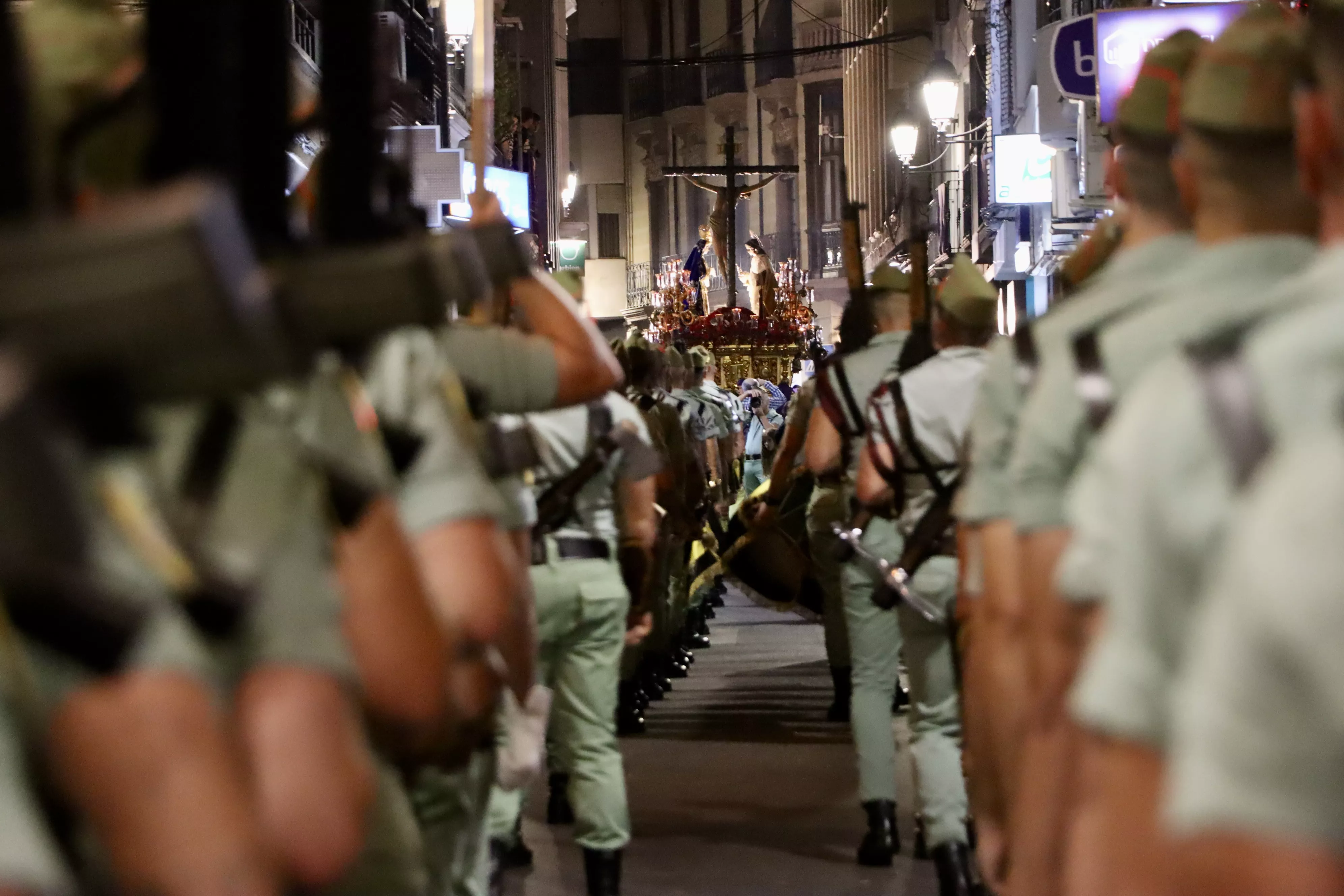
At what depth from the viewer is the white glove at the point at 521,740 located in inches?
202

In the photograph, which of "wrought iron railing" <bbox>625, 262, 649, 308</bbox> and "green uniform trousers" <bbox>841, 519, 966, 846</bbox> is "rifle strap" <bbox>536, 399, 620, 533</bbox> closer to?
"green uniform trousers" <bbox>841, 519, 966, 846</bbox>

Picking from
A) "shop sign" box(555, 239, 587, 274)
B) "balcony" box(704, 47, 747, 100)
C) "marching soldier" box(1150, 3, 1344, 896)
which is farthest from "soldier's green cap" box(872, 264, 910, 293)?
"balcony" box(704, 47, 747, 100)

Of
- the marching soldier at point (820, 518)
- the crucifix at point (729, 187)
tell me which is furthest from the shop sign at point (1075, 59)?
the crucifix at point (729, 187)

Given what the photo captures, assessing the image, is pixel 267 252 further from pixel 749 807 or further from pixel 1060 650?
pixel 749 807

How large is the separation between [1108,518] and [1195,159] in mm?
971

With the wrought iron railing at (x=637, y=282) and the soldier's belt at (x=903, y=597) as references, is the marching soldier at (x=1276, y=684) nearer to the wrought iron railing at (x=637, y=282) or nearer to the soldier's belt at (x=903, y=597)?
the soldier's belt at (x=903, y=597)

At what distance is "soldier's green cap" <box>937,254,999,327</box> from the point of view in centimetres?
754

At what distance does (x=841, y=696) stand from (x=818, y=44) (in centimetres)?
5189

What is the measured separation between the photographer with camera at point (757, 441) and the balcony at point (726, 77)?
1588 inches

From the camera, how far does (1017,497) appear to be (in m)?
3.66

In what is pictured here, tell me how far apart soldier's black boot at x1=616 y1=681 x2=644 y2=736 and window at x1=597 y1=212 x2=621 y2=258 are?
6391 centimetres

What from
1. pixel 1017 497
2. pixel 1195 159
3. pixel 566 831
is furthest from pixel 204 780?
pixel 566 831

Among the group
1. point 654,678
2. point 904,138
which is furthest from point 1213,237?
point 904,138

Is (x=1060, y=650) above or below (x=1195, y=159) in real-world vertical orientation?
below
